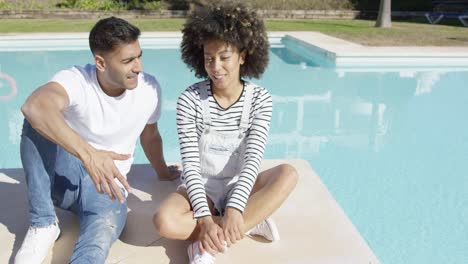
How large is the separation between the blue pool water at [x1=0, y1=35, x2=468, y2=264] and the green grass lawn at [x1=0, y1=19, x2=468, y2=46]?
2937mm

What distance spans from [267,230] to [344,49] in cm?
925

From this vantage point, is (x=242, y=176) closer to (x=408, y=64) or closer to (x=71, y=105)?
(x=71, y=105)

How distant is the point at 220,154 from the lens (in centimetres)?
305

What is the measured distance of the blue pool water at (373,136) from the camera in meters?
4.31

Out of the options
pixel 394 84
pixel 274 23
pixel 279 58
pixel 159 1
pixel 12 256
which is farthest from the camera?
pixel 159 1

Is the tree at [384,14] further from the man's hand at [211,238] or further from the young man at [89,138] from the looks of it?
the man's hand at [211,238]

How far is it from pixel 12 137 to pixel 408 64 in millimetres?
8616

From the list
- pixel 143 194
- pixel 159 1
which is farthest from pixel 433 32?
pixel 143 194

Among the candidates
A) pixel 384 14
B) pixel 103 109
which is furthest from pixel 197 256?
pixel 384 14

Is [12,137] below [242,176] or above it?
below

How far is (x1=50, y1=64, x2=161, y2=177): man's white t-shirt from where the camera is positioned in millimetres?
2816

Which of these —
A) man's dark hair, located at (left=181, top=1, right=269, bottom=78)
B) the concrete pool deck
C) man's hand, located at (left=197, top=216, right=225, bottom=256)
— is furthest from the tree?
man's hand, located at (left=197, top=216, right=225, bottom=256)

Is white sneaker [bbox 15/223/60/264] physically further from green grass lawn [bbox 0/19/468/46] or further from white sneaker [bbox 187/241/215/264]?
green grass lawn [bbox 0/19/468/46]

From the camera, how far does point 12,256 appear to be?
279cm
